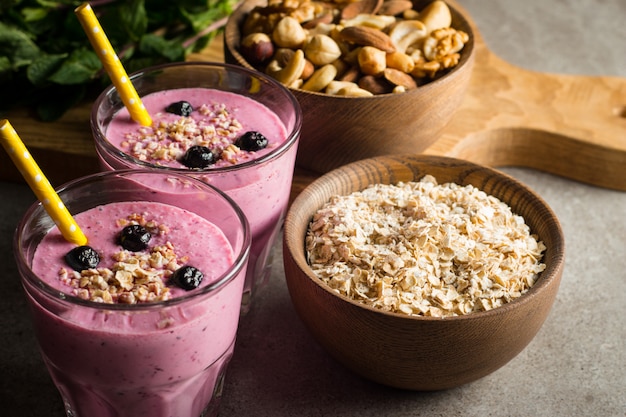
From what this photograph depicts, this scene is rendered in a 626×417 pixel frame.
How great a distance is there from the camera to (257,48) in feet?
5.91

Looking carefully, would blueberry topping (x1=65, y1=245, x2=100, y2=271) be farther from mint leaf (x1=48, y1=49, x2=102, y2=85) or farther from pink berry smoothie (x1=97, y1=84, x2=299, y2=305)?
mint leaf (x1=48, y1=49, x2=102, y2=85)

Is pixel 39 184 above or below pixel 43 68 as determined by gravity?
above

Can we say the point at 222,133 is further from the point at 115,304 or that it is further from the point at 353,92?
the point at 115,304

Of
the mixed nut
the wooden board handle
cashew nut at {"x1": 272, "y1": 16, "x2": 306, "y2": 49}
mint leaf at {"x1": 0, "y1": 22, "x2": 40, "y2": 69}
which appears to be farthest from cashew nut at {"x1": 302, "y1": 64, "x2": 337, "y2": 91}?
mint leaf at {"x1": 0, "y1": 22, "x2": 40, "y2": 69}

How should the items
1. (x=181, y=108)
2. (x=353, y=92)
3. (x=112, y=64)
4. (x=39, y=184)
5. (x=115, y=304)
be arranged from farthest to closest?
(x=353, y=92), (x=181, y=108), (x=112, y=64), (x=39, y=184), (x=115, y=304)

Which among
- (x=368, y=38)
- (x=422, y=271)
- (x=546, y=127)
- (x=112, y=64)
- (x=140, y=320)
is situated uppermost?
(x=112, y=64)

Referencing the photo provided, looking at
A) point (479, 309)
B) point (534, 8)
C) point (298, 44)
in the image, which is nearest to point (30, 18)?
point (298, 44)

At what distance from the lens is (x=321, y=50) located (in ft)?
5.83

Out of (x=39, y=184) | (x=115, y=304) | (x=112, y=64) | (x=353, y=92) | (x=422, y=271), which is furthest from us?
(x=353, y=92)

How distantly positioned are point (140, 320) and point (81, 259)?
0.16 m

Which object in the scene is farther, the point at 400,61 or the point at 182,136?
the point at 400,61

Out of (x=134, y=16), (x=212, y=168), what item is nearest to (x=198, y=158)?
(x=212, y=168)

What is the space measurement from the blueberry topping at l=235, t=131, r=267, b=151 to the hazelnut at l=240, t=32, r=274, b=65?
328mm

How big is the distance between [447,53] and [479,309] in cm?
72
